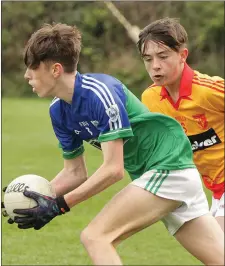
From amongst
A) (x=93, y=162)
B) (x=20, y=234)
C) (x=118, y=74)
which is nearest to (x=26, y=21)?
(x=118, y=74)

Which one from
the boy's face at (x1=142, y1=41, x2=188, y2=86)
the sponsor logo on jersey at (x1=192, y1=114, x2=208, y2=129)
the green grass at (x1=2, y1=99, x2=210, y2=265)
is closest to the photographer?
the boy's face at (x1=142, y1=41, x2=188, y2=86)

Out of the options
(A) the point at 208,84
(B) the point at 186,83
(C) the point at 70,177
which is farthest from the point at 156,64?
(C) the point at 70,177

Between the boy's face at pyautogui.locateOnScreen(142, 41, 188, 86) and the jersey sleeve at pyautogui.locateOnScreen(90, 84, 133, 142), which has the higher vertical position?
the boy's face at pyautogui.locateOnScreen(142, 41, 188, 86)

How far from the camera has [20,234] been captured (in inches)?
451

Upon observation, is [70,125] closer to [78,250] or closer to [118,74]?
[78,250]

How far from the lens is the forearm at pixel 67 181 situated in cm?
634

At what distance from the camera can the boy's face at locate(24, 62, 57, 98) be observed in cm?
578

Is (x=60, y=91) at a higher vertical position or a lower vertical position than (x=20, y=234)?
higher

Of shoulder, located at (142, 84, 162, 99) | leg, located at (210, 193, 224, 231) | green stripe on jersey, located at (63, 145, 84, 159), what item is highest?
shoulder, located at (142, 84, 162, 99)

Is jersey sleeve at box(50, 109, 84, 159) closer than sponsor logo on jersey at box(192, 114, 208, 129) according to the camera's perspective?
Yes

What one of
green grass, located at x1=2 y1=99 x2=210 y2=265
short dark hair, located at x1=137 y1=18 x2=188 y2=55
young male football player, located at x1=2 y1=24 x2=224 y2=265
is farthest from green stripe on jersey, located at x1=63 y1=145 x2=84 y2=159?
green grass, located at x1=2 y1=99 x2=210 y2=265

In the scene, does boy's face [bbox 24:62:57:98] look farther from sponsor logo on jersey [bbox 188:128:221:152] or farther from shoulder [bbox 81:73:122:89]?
sponsor logo on jersey [bbox 188:128:221:152]

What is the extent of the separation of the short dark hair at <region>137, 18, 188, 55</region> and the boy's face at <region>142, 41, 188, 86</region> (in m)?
0.04

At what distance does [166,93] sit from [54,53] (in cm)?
138
